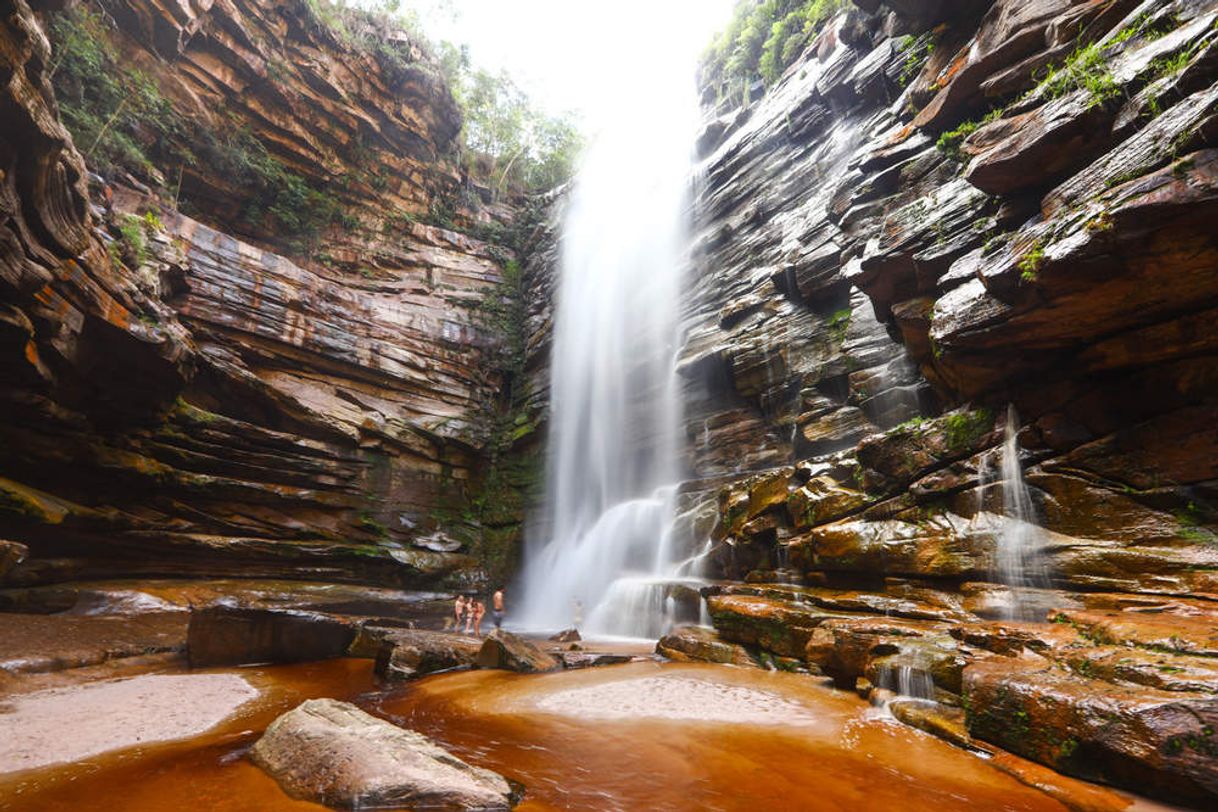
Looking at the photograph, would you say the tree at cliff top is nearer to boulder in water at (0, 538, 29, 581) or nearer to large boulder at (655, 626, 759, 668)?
boulder in water at (0, 538, 29, 581)

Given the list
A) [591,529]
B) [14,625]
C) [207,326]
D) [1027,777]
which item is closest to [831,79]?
[591,529]

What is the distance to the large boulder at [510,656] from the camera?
813 centimetres

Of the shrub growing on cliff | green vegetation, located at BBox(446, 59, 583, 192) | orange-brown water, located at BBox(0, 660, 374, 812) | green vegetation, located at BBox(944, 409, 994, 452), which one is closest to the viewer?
orange-brown water, located at BBox(0, 660, 374, 812)

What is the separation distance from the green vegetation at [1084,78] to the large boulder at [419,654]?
1296 centimetres

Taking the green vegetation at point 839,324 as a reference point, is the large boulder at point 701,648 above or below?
below

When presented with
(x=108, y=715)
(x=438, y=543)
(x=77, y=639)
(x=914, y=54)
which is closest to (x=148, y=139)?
(x=438, y=543)

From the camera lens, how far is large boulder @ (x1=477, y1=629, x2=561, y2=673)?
8.13 meters

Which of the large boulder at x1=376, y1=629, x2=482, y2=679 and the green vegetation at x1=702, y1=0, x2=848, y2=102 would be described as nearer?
the large boulder at x1=376, y1=629, x2=482, y2=679

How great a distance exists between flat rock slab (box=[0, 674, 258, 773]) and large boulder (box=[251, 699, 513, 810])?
4.91 feet

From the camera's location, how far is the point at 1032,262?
782 cm

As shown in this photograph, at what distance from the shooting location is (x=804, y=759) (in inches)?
177

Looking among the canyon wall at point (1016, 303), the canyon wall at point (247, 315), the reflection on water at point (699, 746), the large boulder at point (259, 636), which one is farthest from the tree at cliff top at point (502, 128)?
the reflection on water at point (699, 746)

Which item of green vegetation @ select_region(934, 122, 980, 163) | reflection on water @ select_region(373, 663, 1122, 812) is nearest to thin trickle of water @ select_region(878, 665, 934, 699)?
reflection on water @ select_region(373, 663, 1122, 812)

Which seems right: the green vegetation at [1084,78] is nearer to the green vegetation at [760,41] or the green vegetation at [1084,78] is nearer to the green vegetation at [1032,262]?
the green vegetation at [1032,262]
